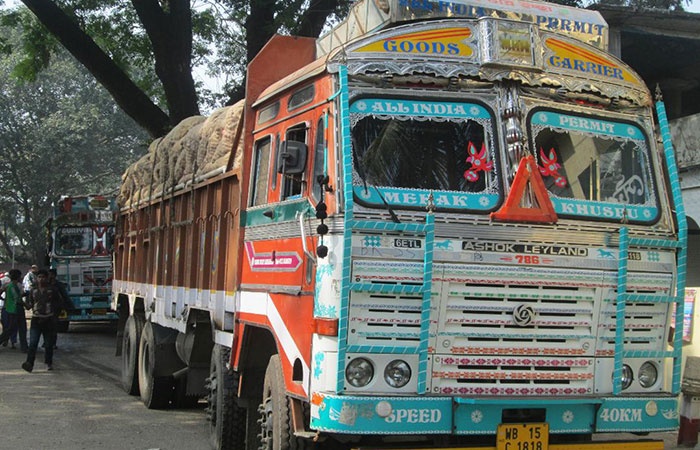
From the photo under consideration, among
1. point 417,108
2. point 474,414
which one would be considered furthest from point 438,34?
point 474,414

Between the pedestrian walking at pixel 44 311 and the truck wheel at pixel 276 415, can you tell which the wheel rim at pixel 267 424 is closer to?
the truck wheel at pixel 276 415

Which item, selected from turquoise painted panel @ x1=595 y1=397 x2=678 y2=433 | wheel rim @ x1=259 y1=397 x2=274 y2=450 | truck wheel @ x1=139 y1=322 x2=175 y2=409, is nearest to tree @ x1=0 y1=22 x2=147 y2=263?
truck wheel @ x1=139 y1=322 x2=175 y2=409

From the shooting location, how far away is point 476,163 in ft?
17.6

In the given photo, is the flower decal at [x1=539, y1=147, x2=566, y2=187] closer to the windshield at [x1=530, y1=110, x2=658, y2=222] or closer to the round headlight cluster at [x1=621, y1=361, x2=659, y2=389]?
the windshield at [x1=530, y1=110, x2=658, y2=222]

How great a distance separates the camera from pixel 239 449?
7527mm

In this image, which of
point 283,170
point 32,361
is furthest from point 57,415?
point 283,170

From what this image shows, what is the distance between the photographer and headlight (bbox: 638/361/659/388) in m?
5.52

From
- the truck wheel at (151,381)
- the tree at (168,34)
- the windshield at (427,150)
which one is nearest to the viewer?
the windshield at (427,150)

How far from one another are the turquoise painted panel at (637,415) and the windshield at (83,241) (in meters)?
19.9

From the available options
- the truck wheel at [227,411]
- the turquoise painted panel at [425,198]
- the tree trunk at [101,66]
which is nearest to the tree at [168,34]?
the tree trunk at [101,66]

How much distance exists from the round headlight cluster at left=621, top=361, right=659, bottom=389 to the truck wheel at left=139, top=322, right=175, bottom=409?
6.49 metres

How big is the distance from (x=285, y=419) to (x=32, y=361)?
34.4 feet

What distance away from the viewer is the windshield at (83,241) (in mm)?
23438

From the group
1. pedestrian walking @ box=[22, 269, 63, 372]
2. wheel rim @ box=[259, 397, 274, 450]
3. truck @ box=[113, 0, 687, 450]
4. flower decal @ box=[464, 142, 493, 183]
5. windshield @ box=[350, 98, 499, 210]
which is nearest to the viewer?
truck @ box=[113, 0, 687, 450]
